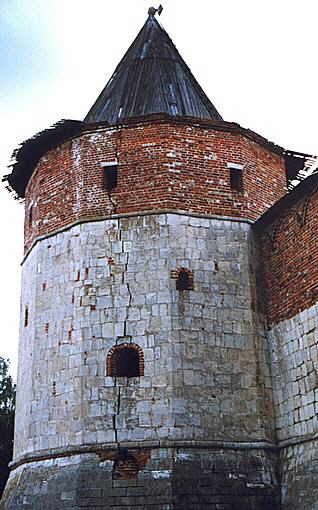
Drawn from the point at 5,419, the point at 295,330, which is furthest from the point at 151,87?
the point at 5,419

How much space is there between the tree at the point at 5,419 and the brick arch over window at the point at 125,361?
10819mm

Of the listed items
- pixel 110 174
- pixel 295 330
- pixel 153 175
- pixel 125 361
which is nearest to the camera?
pixel 295 330

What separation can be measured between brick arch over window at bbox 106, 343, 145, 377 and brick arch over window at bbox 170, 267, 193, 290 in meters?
1.48

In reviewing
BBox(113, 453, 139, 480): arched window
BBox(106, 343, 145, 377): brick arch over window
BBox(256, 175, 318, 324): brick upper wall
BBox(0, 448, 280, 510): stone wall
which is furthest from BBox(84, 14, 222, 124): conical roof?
BBox(0, 448, 280, 510): stone wall

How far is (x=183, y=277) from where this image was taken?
1395 cm

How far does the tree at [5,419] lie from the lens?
2270 centimetres

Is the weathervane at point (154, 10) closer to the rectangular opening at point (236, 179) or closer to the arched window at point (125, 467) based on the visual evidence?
the rectangular opening at point (236, 179)

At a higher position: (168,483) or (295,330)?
(295,330)

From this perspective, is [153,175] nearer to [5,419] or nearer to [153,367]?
[153,367]

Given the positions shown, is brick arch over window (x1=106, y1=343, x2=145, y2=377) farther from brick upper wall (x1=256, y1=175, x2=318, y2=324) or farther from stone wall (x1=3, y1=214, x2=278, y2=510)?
brick upper wall (x1=256, y1=175, x2=318, y2=324)

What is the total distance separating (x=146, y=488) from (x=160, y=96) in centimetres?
857

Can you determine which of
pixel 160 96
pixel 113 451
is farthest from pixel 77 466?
pixel 160 96

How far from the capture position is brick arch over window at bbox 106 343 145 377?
1328cm

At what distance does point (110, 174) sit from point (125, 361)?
4.05m
